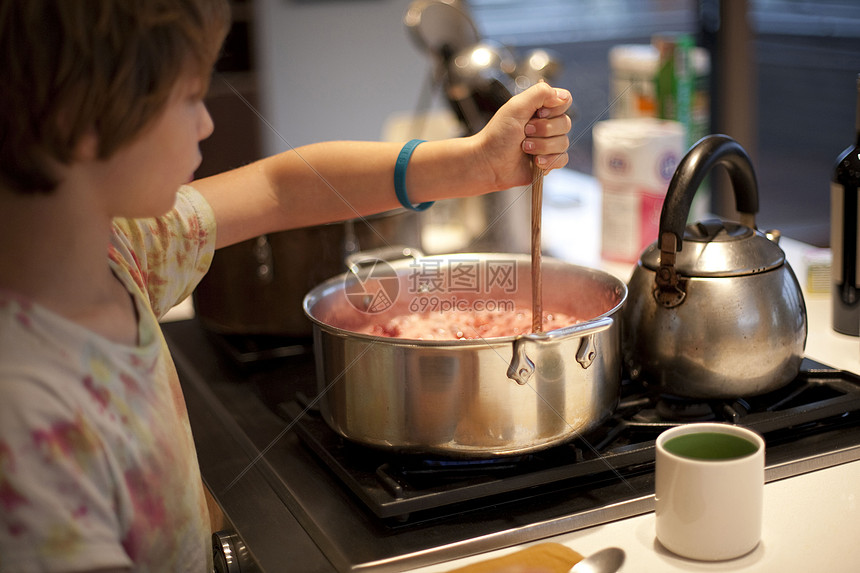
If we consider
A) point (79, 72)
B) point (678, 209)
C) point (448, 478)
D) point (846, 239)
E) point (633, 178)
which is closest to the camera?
point (79, 72)

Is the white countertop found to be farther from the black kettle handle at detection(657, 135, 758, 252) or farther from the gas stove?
the black kettle handle at detection(657, 135, 758, 252)

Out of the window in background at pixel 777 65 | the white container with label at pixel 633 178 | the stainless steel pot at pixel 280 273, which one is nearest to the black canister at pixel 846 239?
the white container with label at pixel 633 178

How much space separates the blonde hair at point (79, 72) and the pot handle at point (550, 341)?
36 centimetres

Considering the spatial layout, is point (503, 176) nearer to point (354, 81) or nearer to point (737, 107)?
point (737, 107)

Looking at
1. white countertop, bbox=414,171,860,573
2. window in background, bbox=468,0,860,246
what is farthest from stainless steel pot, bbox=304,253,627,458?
window in background, bbox=468,0,860,246

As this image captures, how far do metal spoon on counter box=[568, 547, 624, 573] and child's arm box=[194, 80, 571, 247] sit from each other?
422 mm

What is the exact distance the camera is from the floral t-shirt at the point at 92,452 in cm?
62

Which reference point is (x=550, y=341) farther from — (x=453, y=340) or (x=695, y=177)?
(x=695, y=177)

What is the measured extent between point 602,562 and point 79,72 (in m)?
0.56

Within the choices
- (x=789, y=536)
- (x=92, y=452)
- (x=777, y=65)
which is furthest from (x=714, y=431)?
(x=777, y=65)

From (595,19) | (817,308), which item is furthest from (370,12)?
(817,308)

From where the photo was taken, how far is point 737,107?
10.3ft

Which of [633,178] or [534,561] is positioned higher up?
[633,178]

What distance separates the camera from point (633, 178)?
161cm
